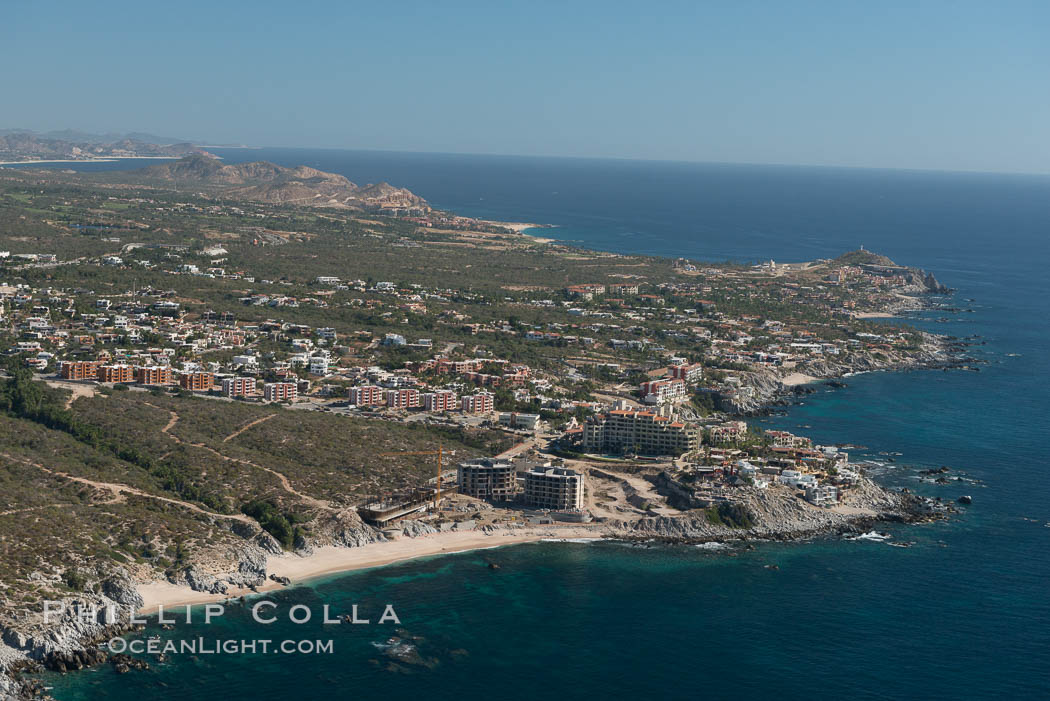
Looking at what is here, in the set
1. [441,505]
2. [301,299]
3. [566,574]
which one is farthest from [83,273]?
[566,574]

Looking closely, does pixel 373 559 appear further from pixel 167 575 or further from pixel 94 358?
pixel 94 358

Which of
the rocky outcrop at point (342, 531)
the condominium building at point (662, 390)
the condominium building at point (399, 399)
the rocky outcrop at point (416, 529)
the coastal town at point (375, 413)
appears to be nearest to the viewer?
the coastal town at point (375, 413)

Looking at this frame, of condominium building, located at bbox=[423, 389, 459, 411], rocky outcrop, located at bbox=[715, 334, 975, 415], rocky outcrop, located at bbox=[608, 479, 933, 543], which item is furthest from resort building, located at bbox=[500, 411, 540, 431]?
rocky outcrop, located at bbox=[715, 334, 975, 415]

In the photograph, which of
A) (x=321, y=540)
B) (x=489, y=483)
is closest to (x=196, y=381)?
(x=489, y=483)

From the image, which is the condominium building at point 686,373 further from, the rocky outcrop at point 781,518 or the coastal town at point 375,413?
the rocky outcrop at point 781,518

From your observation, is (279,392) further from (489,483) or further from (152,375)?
(489,483)

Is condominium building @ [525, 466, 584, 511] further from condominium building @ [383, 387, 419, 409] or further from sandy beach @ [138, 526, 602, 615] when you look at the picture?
condominium building @ [383, 387, 419, 409]

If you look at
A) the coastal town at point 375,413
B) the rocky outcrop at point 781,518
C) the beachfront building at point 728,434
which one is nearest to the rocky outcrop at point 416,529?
the coastal town at point 375,413
